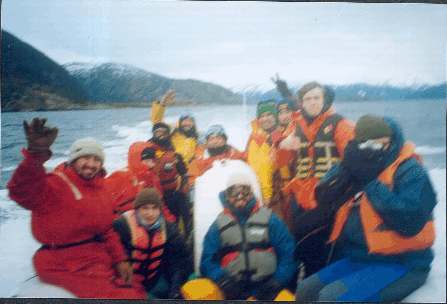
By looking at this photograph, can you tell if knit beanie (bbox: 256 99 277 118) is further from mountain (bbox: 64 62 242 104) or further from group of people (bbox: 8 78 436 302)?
mountain (bbox: 64 62 242 104)

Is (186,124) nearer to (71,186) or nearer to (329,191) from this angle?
(71,186)

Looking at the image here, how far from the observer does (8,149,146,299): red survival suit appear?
15.6 feet

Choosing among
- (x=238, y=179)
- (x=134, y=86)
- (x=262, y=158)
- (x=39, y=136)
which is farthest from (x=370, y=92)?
(x=39, y=136)

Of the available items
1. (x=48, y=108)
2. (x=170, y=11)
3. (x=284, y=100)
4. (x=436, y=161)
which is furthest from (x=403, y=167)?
(x=48, y=108)

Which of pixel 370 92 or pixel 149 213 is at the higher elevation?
pixel 370 92

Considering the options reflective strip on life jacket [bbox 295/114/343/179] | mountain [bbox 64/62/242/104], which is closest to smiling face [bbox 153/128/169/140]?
mountain [bbox 64/62/242/104]

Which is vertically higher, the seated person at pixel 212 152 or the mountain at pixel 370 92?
the mountain at pixel 370 92

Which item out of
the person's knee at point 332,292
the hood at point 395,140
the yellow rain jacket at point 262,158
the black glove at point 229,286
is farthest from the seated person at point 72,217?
the hood at point 395,140

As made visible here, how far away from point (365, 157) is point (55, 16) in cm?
221

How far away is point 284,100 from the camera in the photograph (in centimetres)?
490

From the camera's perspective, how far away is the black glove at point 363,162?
491 cm

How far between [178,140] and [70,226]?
2.88ft

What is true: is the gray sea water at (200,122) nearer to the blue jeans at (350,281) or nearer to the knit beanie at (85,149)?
the knit beanie at (85,149)

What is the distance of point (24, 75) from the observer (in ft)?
15.9
